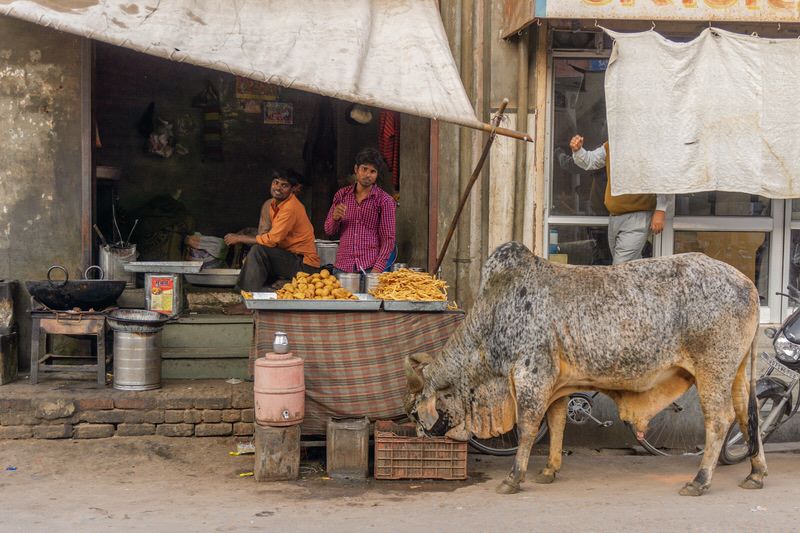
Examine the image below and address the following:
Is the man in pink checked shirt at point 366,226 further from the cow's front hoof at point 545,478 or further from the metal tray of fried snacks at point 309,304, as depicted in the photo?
the cow's front hoof at point 545,478

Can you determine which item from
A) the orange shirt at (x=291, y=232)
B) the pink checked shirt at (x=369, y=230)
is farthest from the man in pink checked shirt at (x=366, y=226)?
the orange shirt at (x=291, y=232)

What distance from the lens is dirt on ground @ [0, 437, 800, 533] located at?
5.38m

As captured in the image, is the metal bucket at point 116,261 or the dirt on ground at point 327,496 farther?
the metal bucket at point 116,261

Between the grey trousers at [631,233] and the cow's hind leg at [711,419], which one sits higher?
the grey trousers at [631,233]

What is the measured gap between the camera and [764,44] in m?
7.27

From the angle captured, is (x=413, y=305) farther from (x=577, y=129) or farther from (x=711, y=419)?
(x=577, y=129)

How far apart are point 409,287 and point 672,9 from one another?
292cm

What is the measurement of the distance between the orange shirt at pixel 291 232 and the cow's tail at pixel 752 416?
4.04m

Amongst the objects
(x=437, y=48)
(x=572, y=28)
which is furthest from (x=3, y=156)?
(x=572, y=28)

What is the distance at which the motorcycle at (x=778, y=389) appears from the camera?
675 cm

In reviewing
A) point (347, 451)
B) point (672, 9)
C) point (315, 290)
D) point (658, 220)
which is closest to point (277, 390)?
point (347, 451)

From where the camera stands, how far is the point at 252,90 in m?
11.1

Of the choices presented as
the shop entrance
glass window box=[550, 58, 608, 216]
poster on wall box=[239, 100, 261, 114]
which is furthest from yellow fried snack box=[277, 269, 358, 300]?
poster on wall box=[239, 100, 261, 114]

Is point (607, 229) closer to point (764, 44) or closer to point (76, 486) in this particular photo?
point (764, 44)
